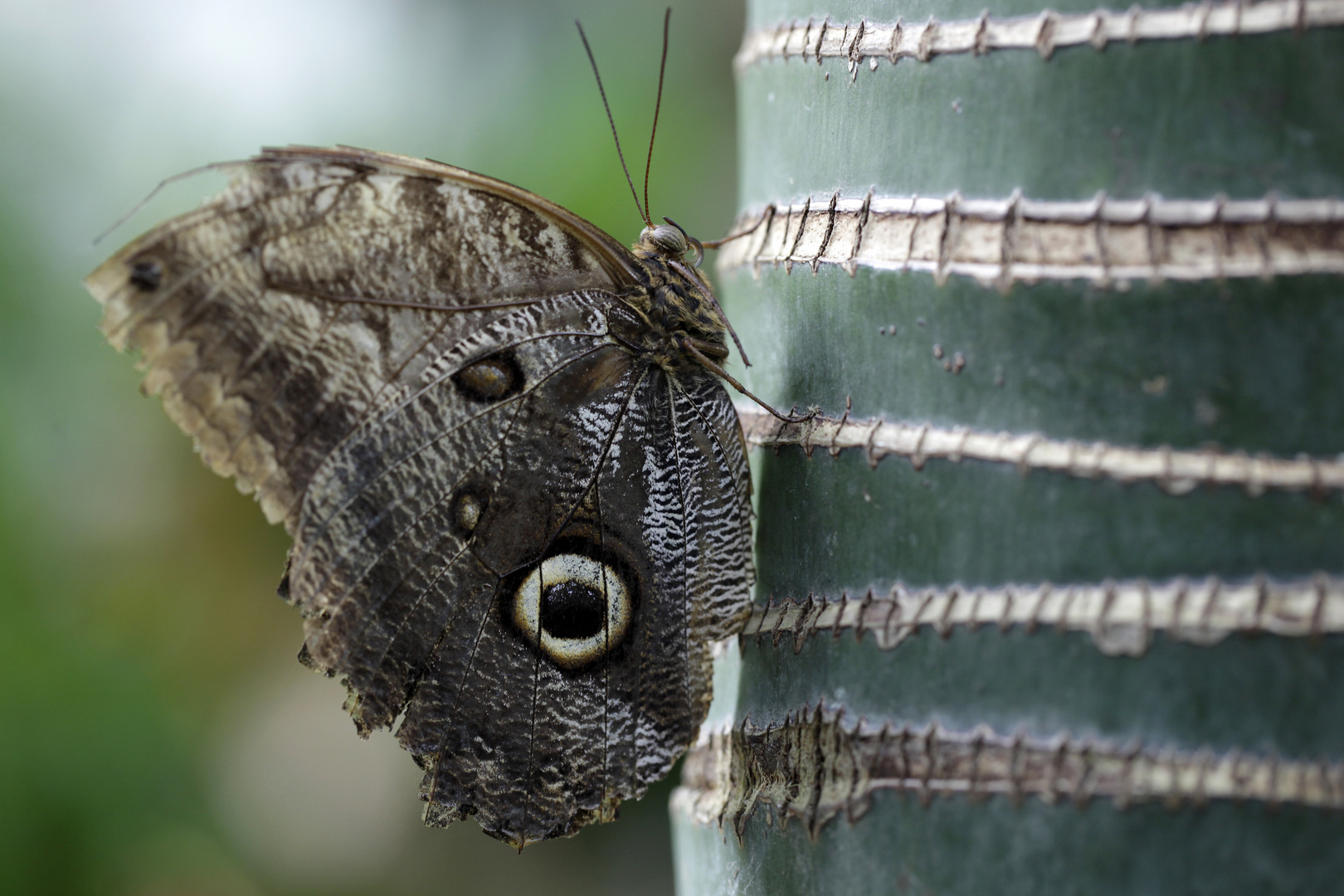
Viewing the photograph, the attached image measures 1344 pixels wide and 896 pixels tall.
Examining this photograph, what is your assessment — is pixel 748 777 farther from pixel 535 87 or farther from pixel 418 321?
pixel 535 87

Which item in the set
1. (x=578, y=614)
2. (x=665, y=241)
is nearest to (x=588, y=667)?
(x=578, y=614)

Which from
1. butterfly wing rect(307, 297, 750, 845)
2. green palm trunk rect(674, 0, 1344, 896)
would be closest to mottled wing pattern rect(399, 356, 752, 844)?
butterfly wing rect(307, 297, 750, 845)

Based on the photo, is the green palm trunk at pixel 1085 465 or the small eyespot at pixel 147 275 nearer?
the green palm trunk at pixel 1085 465

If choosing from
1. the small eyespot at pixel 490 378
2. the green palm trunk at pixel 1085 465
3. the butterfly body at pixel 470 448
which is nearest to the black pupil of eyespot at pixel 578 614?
the butterfly body at pixel 470 448

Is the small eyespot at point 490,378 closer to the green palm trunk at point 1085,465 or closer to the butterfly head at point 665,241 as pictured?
the butterfly head at point 665,241

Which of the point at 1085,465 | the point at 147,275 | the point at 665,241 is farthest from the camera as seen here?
the point at 665,241

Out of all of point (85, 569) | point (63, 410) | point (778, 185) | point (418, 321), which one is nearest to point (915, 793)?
point (778, 185)

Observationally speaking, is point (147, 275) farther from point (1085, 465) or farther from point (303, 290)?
point (1085, 465)
